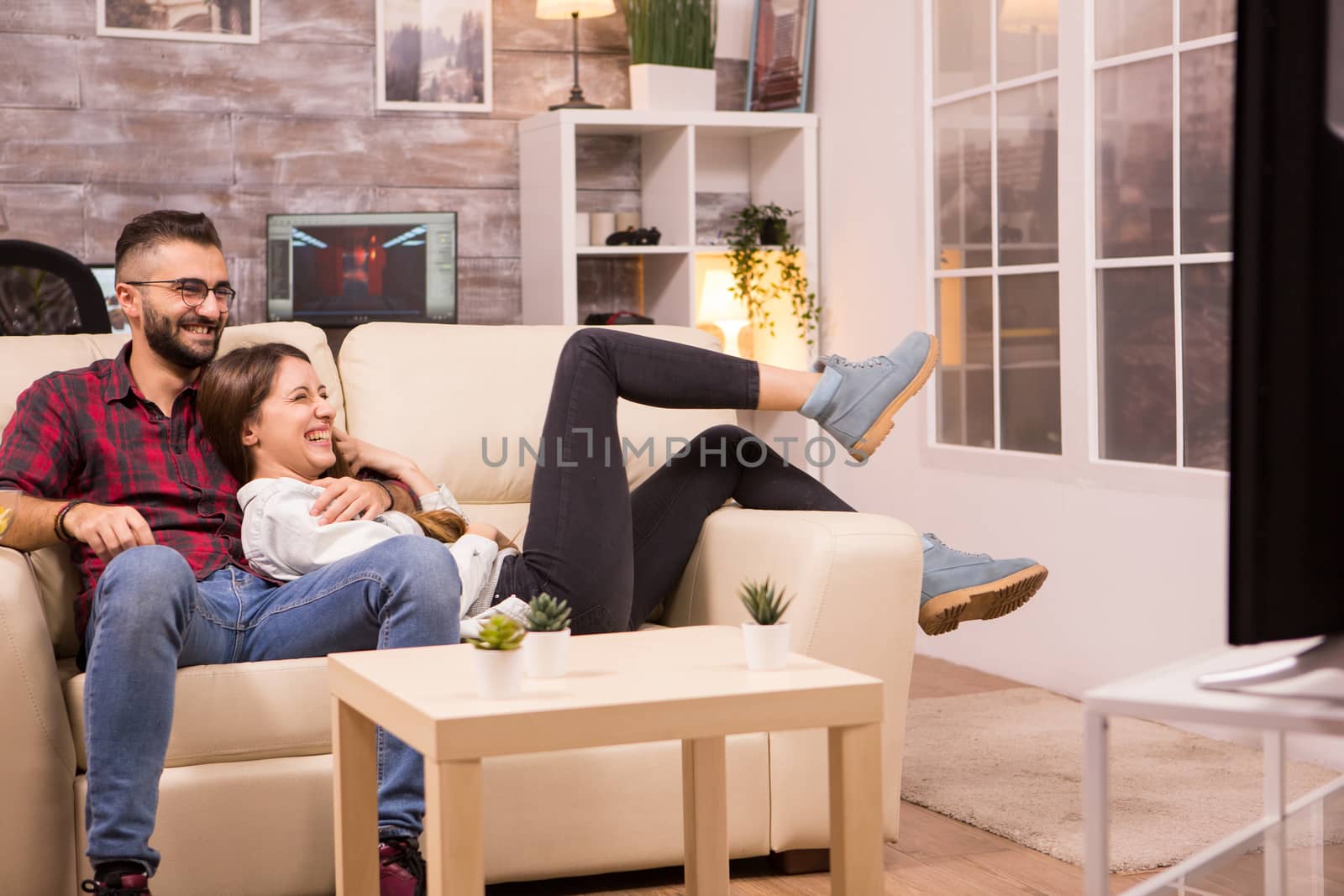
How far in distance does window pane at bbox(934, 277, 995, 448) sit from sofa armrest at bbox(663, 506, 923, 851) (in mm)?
1695

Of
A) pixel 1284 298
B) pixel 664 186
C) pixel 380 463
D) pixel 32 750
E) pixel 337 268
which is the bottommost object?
pixel 32 750

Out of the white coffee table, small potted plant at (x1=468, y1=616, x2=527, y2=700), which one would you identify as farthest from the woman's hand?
small potted plant at (x1=468, y1=616, x2=527, y2=700)

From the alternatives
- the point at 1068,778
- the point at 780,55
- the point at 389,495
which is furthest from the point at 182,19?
the point at 1068,778

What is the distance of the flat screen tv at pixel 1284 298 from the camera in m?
0.81

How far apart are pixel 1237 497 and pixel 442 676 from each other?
1001 mm

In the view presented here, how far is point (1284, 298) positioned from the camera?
2.67ft

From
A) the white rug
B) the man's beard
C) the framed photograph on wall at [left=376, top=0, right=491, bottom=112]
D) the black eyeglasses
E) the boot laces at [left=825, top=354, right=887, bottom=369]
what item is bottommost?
the white rug

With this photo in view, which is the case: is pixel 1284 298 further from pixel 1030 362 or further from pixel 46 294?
pixel 46 294

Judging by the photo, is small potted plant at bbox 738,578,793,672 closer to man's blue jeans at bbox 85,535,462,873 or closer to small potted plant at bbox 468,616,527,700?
small potted plant at bbox 468,616,527,700

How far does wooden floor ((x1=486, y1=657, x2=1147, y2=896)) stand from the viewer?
223 centimetres

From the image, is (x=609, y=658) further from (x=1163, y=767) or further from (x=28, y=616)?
(x=1163, y=767)

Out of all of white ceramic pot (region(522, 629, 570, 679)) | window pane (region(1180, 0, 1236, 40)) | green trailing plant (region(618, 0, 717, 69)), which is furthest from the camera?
green trailing plant (region(618, 0, 717, 69))

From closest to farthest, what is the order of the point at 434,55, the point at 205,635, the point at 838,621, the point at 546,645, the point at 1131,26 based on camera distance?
the point at 546,645 < the point at 205,635 < the point at 838,621 < the point at 1131,26 < the point at 434,55

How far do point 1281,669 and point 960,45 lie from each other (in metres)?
3.29
